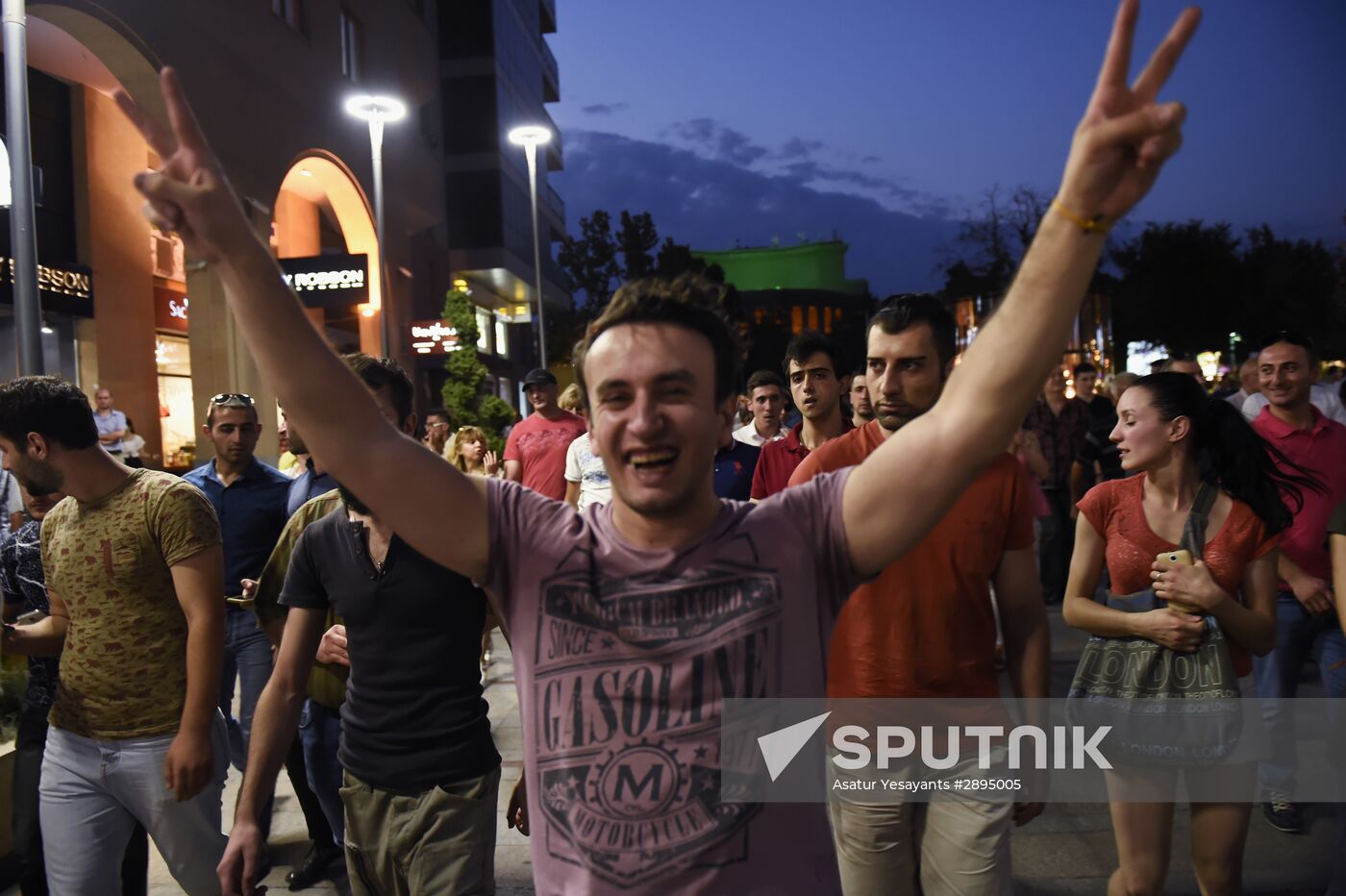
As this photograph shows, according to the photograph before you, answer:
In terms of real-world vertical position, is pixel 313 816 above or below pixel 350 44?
below

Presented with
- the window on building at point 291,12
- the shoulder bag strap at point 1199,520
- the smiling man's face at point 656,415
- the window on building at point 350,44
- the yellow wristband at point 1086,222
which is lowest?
the shoulder bag strap at point 1199,520

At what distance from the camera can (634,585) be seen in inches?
71.1

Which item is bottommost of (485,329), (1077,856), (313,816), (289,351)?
(1077,856)

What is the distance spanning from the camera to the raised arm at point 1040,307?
1538mm

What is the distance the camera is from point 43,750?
362 centimetres

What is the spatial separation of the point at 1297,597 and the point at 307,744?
4426mm

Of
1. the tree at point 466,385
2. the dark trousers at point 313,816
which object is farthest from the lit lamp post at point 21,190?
the tree at point 466,385

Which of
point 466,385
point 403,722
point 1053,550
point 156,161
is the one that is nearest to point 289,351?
point 403,722

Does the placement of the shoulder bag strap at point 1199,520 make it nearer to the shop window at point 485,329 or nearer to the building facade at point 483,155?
the building facade at point 483,155

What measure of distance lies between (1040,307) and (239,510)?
480 cm

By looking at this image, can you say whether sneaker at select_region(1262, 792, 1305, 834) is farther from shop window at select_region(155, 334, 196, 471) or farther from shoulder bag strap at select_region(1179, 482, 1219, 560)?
shop window at select_region(155, 334, 196, 471)

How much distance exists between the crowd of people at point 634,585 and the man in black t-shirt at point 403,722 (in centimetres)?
1

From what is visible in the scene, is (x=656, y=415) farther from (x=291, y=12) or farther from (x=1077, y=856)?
(x=291, y=12)

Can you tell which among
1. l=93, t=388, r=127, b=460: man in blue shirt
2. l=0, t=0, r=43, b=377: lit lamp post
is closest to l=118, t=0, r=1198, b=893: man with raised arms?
l=0, t=0, r=43, b=377: lit lamp post
